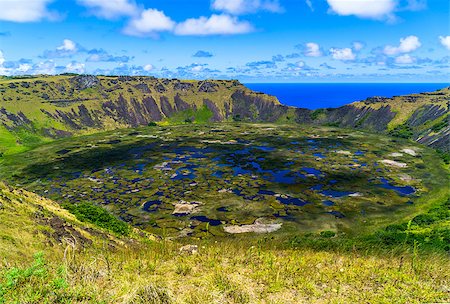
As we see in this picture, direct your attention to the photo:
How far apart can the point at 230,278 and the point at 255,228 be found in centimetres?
4732

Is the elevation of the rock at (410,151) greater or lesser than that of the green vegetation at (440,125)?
lesser

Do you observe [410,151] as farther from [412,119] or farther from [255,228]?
[255,228]

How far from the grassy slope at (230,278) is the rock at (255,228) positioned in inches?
1633

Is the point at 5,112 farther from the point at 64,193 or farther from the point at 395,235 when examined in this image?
the point at 395,235

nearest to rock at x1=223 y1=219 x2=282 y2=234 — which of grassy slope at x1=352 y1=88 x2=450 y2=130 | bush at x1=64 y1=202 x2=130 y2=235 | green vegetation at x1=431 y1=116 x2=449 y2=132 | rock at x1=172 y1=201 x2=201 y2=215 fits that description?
rock at x1=172 y1=201 x2=201 y2=215

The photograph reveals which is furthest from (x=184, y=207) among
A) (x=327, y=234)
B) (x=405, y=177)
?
(x=405, y=177)

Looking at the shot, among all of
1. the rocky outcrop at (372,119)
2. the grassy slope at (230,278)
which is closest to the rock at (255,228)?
the grassy slope at (230,278)

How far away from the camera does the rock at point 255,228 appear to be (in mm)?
57812

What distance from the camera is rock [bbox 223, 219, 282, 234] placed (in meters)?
57.8

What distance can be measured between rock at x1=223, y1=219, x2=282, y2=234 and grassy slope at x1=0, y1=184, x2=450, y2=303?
136 feet

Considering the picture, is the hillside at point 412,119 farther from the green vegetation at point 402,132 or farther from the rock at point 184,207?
the rock at point 184,207

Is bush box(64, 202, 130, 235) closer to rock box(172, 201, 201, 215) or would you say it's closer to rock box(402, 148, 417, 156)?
rock box(172, 201, 201, 215)

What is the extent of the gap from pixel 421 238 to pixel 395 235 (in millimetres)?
4244

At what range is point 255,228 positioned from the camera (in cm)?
5894
